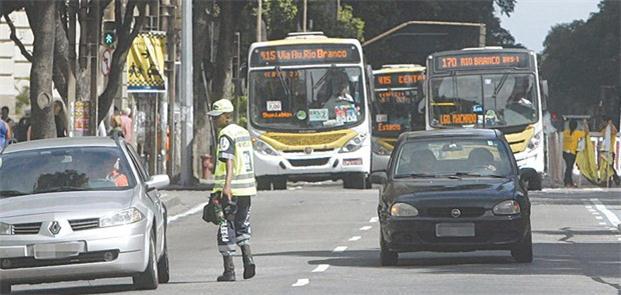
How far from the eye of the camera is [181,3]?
42594 mm

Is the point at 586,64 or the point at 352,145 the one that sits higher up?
the point at 586,64

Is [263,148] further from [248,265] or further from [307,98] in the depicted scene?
[248,265]

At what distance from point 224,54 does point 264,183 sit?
26.5ft

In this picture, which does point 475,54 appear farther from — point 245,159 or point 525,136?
point 245,159

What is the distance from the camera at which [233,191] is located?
645 inches

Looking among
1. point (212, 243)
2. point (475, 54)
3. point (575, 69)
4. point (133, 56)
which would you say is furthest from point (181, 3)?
point (575, 69)

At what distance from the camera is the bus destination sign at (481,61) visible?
3822cm

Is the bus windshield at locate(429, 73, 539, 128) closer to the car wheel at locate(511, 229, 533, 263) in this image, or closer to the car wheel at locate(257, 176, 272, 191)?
the car wheel at locate(257, 176, 272, 191)

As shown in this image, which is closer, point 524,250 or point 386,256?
point 524,250

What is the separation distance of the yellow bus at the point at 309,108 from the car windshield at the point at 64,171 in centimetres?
2146

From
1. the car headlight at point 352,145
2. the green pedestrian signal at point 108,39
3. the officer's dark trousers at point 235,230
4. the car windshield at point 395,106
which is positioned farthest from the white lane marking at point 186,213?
the car windshield at point 395,106

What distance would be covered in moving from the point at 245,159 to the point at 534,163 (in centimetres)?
2225

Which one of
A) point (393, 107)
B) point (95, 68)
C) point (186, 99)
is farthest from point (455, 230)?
point (393, 107)

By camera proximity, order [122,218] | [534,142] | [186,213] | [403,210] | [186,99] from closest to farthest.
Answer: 1. [122,218]
2. [403,210]
3. [186,213]
4. [534,142]
5. [186,99]
